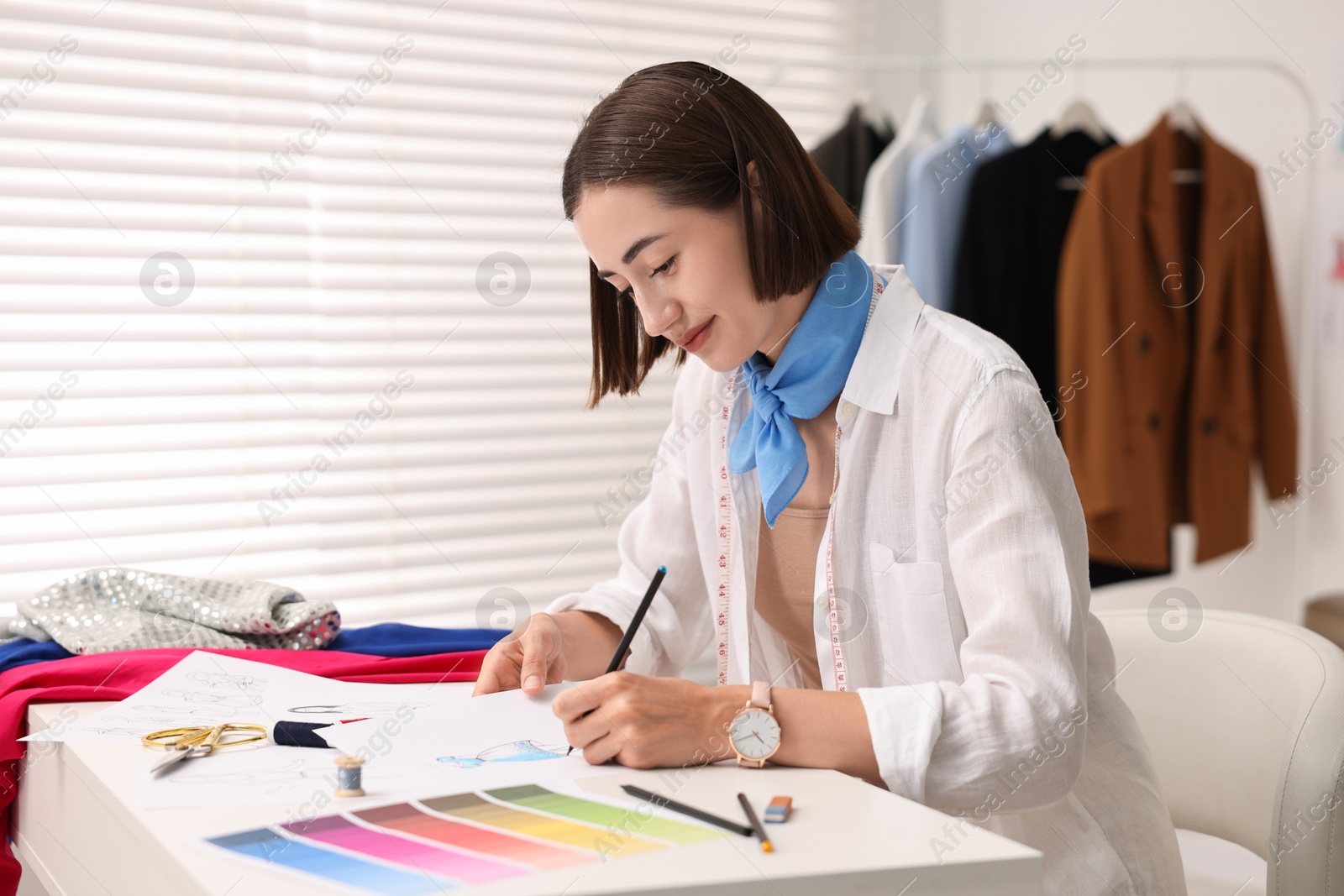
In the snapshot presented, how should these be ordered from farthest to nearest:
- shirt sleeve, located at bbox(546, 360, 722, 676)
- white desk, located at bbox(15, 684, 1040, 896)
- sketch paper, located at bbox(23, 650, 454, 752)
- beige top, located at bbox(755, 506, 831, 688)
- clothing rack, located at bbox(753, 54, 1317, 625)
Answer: clothing rack, located at bbox(753, 54, 1317, 625), shirt sleeve, located at bbox(546, 360, 722, 676), beige top, located at bbox(755, 506, 831, 688), sketch paper, located at bbox(23, 650, 454, 752), white desk, located at bbox(15, 684, 1040, 896)

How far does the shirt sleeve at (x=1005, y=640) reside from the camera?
88 centimetres

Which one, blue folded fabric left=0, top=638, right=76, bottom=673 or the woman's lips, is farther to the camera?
blue folded fabric left=0, top=638, right=76, bottom=673

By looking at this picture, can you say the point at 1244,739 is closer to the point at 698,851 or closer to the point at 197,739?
the point at 698,851

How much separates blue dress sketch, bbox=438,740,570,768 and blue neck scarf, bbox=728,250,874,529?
41 cm

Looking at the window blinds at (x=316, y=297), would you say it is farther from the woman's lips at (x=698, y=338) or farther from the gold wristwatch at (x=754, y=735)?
the gold wristwatch at (x=754, y=735)

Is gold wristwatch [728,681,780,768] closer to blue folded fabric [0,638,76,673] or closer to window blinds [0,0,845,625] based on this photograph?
blue folded fabric [0,638,76,673]

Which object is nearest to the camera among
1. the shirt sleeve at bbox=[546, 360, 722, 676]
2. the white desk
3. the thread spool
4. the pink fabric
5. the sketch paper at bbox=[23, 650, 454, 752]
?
the white desk

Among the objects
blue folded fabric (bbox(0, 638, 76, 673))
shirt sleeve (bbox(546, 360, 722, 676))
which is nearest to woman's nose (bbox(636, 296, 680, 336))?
shirt sleeve (bbox(546, 360, 722, 676))

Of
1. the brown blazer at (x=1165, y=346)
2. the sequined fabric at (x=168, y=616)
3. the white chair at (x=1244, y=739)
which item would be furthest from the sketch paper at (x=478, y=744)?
the brown blazer at (x=1165, y=346)

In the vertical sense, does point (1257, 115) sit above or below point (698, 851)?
above

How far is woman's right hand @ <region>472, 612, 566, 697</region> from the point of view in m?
1.10

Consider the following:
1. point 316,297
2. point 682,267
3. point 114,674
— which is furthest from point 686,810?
point 316,297

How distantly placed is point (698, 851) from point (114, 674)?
2.68 ft

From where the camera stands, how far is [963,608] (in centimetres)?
102
